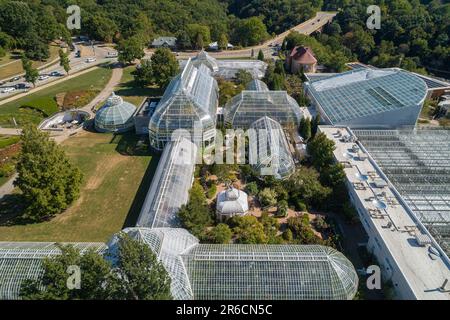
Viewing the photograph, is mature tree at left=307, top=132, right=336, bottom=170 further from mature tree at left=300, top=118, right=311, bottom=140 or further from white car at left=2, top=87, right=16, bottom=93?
white car at left=2, top=87, right=16, bottom=93

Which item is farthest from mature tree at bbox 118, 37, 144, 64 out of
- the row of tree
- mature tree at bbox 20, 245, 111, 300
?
the row of tree

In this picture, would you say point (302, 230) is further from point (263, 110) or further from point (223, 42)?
point (223, 42)

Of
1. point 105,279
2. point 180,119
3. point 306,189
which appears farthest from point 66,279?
point 180,119

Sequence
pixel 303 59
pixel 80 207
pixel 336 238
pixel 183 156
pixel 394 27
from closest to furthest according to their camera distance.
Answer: pixel 336 238 < pixel 80 207 < pixel 183 156 < pixel 303 59 < pixel 394 27

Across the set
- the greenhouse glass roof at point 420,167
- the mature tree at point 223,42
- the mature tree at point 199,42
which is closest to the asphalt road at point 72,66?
the mature tree at point 199,42
